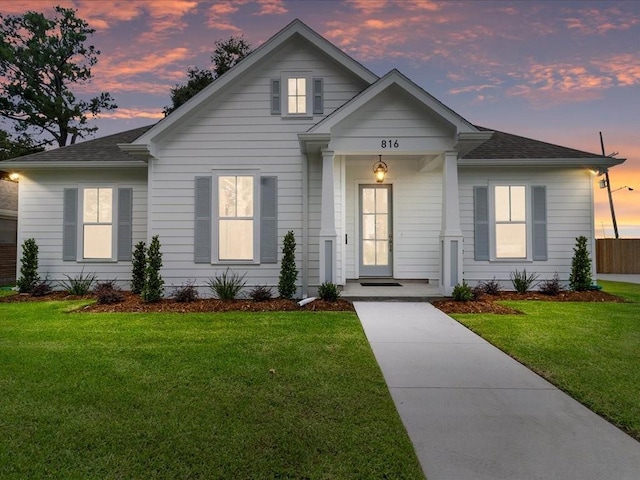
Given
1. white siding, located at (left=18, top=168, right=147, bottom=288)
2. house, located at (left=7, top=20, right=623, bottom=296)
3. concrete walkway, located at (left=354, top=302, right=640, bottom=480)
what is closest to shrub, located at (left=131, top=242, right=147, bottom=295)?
house, located at (left=7, top=20, right=623, bottom=296)

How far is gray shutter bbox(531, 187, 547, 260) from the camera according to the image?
9.43 meters

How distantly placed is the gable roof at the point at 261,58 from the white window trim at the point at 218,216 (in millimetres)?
1469

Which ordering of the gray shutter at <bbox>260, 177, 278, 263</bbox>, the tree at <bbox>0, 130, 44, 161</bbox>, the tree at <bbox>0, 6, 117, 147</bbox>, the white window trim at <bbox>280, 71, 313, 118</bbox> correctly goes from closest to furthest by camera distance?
Answer: the gray shutter at <bbox>260, 177, 278, 263</bbox>, the white window trim at <bbox>280, 71, 313, 118</bbox>, the tree at <bbox>0, 130, 44, 161</bbox>, the tree at <bbox>0, 6, 117, 147</bbox>

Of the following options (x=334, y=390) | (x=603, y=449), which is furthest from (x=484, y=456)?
(x=334, y=390)

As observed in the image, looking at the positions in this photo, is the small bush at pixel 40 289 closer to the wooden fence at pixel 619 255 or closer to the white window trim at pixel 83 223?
the white window trim at pixel 83 223

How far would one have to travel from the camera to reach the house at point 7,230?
1188 centimetres

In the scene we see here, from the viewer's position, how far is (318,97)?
8.73 m

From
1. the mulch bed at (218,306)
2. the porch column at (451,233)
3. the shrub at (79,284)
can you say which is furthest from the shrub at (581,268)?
the shrub at (79,284)

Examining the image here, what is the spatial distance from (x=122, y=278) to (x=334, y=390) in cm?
823

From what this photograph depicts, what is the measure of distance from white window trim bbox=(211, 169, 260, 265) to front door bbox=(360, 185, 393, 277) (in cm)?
298

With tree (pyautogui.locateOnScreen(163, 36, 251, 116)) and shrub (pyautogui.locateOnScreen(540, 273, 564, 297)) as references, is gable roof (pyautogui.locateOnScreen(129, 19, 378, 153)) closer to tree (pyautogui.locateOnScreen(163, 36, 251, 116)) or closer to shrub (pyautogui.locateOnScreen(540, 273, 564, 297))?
shrub (pyautogui.locateOnScreen(540, 273, 564, 297))

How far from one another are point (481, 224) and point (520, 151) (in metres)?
2.20

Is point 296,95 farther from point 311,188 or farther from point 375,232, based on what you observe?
point 375,232

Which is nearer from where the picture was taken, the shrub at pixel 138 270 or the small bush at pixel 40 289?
the shrub at pixel 138 270
